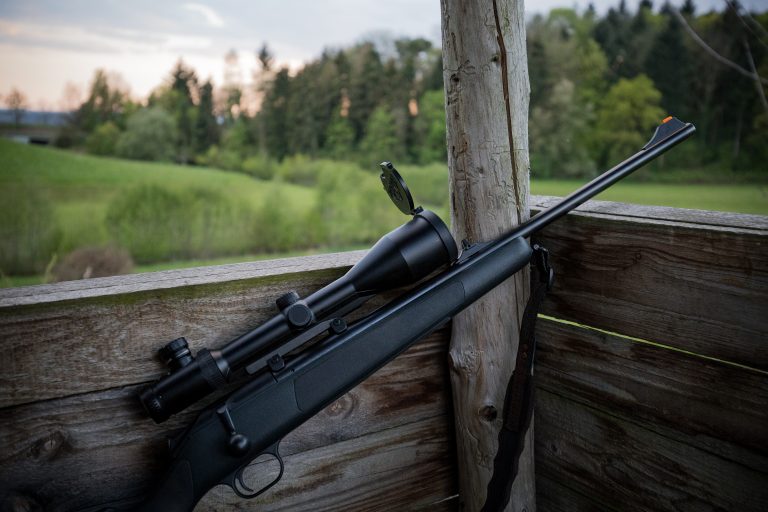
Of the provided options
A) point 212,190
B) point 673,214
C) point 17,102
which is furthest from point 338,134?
point 673,214

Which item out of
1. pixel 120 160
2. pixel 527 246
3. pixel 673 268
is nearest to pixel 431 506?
pixel 527 246

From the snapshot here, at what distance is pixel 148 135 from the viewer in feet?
50.2

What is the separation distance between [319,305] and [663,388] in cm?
86

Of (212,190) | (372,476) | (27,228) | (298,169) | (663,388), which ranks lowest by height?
(27,228)

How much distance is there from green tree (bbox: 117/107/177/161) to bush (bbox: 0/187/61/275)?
259 cm

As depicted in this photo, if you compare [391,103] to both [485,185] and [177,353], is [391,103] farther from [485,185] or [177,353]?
[177,353]

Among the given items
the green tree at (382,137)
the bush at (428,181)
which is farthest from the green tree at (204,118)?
the bush at (428,181)

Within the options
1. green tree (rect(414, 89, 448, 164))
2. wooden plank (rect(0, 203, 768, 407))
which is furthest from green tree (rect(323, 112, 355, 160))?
wooden plank (rect(0, 203, 768, 407))

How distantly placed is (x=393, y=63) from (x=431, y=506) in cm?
1553

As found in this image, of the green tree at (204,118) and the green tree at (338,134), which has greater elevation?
the green tree at (204,118)

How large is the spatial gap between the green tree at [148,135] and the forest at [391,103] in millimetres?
39

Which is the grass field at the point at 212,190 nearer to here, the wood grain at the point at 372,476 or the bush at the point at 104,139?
the bush at the point at 104,139

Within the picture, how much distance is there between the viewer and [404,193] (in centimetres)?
134

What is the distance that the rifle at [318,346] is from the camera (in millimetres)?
1285
